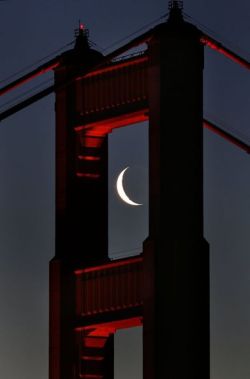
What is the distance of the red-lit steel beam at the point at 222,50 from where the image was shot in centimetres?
8262

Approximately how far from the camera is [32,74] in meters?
84.6

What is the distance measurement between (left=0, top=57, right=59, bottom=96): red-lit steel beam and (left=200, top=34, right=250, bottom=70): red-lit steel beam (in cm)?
439

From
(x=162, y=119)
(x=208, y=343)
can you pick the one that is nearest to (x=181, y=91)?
(x=162, y=119)

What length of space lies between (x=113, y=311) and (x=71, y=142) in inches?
184

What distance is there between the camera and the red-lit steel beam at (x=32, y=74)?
84.2 m

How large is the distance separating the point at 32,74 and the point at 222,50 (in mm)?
4763

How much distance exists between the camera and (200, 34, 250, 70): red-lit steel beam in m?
82.6

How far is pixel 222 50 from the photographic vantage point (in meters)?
83.4

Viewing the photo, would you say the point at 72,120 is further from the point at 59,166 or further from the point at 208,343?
the point at 208,343

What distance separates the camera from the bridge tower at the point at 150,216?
8100 cm

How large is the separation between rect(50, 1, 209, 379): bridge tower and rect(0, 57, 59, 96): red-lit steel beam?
0.21 m

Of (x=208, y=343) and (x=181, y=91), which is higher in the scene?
(x=181, y=91)

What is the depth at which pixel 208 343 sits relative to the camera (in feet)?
266

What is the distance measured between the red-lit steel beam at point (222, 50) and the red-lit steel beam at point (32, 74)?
4.39 metres
